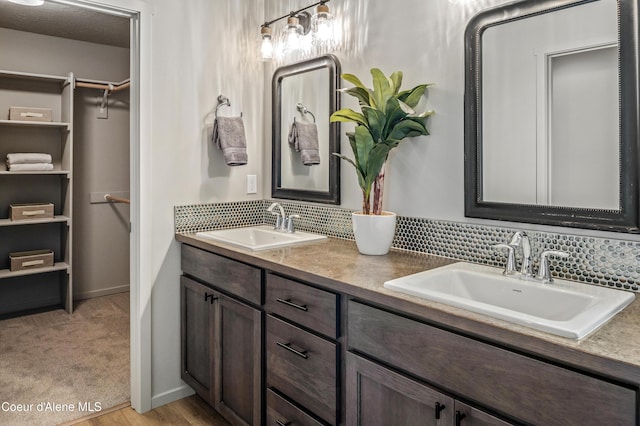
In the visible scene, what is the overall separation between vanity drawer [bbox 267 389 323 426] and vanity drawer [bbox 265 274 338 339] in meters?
0.32

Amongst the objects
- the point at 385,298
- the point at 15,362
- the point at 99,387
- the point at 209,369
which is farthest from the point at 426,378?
the point at 15,362

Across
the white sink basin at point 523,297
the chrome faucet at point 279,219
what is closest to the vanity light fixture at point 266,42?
the chrome faucet at point 279,219

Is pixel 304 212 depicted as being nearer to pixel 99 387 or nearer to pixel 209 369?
pixel 209 369

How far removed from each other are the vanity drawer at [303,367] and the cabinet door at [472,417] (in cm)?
46

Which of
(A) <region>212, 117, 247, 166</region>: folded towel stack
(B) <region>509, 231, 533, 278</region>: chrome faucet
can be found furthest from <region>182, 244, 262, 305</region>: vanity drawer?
(B) <region>509, 231, 533, 278</region>: chrome faucet

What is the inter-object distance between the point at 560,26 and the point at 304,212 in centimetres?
145

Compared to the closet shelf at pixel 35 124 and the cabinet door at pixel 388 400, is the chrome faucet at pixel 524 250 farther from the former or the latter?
the closet shelf at pixel 35 124

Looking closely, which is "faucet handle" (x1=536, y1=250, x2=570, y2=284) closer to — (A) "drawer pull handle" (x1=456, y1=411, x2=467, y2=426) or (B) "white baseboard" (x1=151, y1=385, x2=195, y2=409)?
(A) "drawer pull handle" (x1=456, y1=411, x2=467, y2=426)

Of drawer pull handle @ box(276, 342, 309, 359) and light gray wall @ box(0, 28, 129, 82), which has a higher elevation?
light gray wall @ box(0, 28, 129, 82)

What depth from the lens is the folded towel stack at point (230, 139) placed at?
2.46 m

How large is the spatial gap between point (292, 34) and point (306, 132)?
19.3 inches

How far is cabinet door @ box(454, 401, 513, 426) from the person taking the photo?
41.6 inches

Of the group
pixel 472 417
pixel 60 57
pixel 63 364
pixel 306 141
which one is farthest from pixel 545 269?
pixel 60 57

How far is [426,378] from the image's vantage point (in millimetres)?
1208
